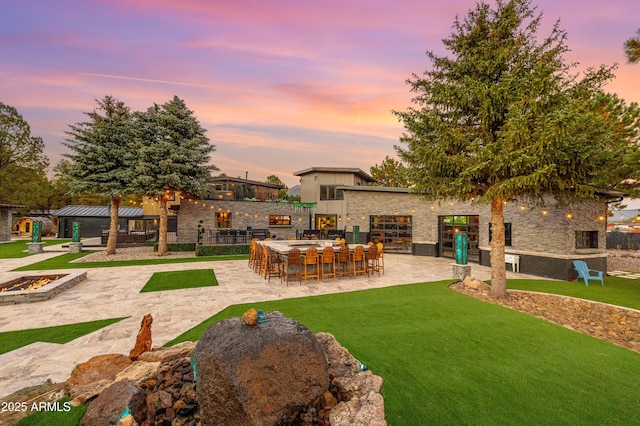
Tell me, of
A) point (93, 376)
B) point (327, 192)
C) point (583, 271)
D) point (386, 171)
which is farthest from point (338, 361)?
point (386, 171)

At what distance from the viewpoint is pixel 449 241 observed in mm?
17359

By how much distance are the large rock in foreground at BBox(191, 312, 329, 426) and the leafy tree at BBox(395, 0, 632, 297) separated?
24.1 feet

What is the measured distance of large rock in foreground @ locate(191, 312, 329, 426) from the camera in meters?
2.27

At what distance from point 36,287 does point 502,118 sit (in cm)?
1595

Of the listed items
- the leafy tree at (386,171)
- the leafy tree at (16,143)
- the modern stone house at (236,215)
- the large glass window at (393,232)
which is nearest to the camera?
the large glass window at (393,232)

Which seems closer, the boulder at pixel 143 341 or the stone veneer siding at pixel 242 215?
the boulder at pixel 143 341

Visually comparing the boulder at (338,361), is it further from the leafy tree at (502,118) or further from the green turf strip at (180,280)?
the green turf strip at (180,280)

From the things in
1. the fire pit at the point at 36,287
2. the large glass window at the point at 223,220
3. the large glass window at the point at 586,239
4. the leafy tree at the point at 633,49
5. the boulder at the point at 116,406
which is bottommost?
the fire pit at the point at 36,287

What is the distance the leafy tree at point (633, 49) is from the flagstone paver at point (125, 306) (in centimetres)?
876

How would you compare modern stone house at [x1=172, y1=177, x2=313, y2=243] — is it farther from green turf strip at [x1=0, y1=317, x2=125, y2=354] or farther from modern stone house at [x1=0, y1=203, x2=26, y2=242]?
modern stone house at [x1=0, y1=203, x2=26, y2=242]

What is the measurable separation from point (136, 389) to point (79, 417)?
2.07 ft

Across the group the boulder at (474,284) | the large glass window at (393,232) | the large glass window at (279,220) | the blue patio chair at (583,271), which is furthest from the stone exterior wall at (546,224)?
the large glass window at (279,220)

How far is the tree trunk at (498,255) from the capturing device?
845 centimetres

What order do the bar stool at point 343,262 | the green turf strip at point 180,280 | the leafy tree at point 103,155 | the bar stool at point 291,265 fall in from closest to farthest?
the green turf strip at point 180,280, the bar stool at point 291,265, the bar stool at point 343,262, the leafy tree at point 103,155
